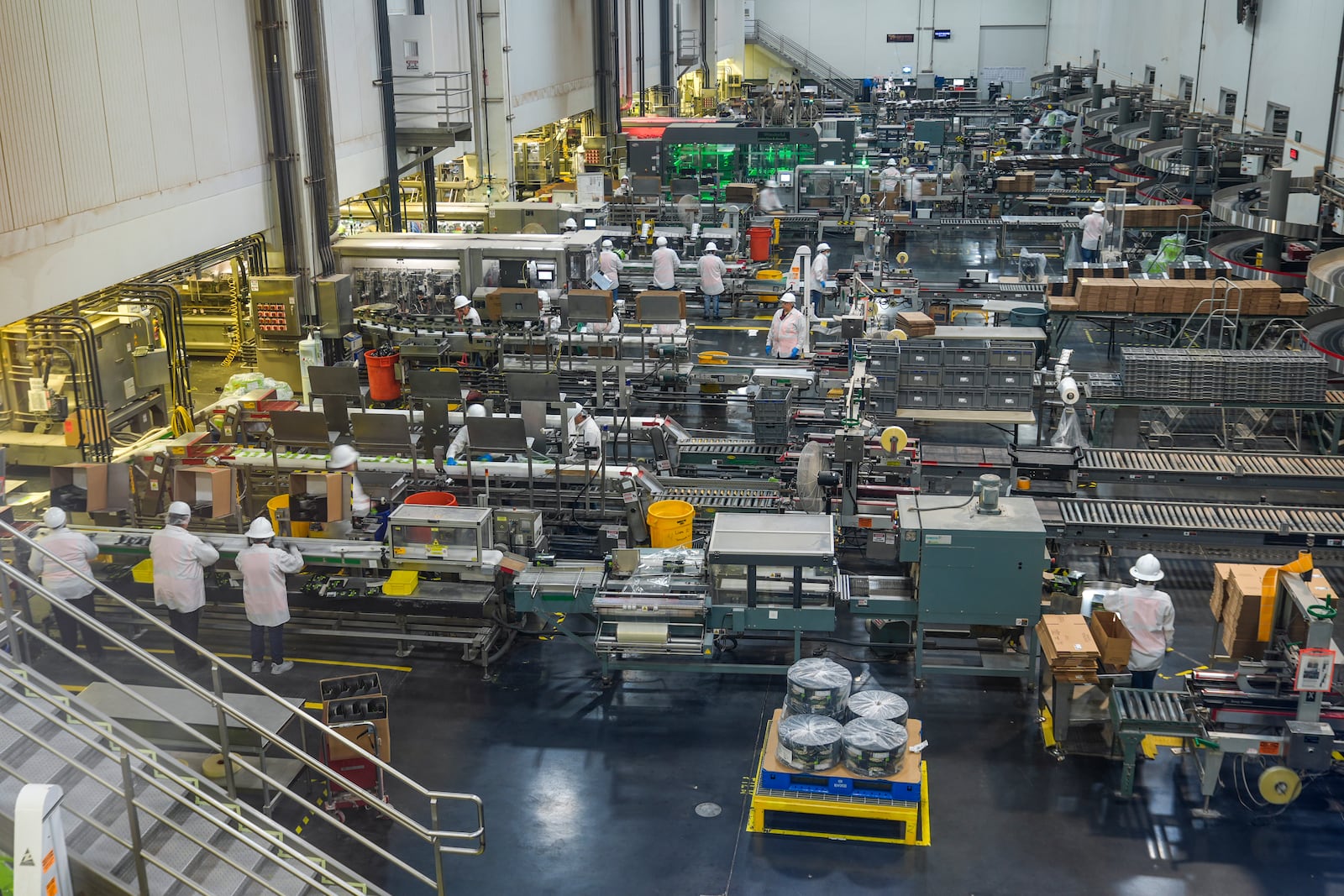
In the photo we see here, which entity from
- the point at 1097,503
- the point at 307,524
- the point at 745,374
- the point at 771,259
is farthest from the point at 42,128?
the point at 771,259

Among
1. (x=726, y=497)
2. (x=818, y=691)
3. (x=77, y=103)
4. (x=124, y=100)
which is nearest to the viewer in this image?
(x=818, y=691)

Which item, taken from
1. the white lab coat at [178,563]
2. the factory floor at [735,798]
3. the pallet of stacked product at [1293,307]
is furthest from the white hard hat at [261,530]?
the pallet of stacked product at [1293,307]

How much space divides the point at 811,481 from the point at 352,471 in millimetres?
4330

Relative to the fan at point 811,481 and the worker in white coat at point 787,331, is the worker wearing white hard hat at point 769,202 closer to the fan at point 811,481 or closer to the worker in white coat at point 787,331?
the worker in white coat at point 787,331

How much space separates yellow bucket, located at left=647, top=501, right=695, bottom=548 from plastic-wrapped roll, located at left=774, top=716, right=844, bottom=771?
9.42ft

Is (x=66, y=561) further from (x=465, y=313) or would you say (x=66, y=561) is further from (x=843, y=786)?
(x=465, y=313)

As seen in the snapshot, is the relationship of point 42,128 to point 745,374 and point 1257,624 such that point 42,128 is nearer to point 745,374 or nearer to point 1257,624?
point 745,374

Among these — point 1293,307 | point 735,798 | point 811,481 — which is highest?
point 1293,307

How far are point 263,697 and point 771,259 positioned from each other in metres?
18.6

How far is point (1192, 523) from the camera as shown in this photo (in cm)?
1189

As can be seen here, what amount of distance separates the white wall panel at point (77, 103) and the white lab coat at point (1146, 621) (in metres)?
11.0

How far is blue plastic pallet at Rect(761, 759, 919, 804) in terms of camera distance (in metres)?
8.32

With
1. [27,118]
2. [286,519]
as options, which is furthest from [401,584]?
[27,118]

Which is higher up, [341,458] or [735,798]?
[341,458]
